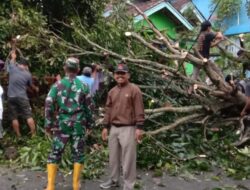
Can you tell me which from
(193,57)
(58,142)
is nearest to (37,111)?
(193,57)

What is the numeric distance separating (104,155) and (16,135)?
2.32 metres

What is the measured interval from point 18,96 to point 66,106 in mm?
3382

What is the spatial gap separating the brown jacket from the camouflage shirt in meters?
0.46

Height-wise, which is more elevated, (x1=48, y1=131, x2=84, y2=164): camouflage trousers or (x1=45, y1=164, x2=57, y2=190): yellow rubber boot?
(x1=48, y1=131, x2=84, y2=164): camouflage trousers

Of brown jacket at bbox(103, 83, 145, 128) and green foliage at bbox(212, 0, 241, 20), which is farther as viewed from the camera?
green foliage at bbox(212, 0, 241, 20)

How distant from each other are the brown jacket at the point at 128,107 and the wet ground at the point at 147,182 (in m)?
1.09

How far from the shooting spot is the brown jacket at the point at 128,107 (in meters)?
6.17

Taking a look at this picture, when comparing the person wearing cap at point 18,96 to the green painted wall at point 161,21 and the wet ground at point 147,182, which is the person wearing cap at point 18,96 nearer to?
the wet ground at point 147,182

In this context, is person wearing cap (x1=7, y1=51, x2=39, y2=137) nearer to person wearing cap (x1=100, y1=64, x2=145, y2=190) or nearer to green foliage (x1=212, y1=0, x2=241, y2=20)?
person wearing cap (x1=100, y1=64, x2=145, y2=190)

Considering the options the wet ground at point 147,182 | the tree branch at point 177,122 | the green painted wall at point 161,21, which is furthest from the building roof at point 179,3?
the wet ground at point 147,182

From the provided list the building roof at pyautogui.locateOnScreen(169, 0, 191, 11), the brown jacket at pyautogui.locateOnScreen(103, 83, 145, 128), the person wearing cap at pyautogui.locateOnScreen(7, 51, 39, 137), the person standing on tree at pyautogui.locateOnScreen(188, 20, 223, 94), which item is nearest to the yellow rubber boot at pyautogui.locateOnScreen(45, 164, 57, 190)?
the brown jacket at pyautogui.locateOnScreen(103, 83, 145, 128)

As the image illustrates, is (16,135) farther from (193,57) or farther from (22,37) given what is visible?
(193,57)

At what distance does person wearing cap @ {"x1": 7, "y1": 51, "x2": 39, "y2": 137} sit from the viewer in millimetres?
9211

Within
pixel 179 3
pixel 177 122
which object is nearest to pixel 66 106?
pixel 177 122
